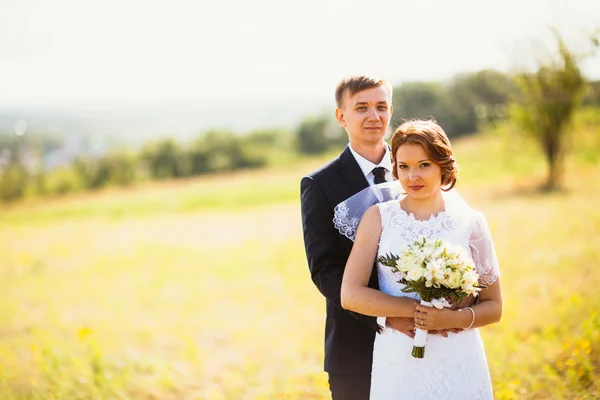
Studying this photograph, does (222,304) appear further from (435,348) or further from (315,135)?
(315,135)

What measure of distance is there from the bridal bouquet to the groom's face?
2.56ft

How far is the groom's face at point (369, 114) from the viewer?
2.98m

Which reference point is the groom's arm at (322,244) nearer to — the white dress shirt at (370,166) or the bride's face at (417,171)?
the white dress shirt at (370,166)

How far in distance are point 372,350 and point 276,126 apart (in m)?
40.5

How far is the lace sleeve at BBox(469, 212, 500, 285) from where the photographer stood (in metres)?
2.62

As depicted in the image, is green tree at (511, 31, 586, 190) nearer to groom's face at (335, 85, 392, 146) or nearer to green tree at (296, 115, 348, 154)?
groom's face at (335, 85, 392, 146)

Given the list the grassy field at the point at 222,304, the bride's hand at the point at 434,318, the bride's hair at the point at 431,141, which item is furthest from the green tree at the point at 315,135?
the bride's hand at the point at 434,318

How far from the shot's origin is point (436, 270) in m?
2.29

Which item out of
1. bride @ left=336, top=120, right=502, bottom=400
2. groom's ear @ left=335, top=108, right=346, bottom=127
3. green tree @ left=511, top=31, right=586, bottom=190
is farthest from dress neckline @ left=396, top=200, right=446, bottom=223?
green tree @ left=511, top=31, right=586, bottom=190

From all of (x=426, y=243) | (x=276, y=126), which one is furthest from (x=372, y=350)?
(x=276, y=126)

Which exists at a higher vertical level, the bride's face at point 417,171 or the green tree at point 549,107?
the green tree at point 549,107

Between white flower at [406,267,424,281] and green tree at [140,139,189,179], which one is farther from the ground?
green tree at [140,139,189,179]

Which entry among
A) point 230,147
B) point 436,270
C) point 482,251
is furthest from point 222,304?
point 230,147

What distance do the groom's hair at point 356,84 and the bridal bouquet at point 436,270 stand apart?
98 centimetres
